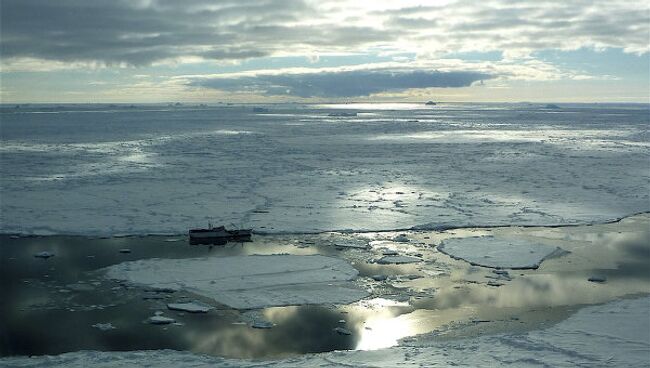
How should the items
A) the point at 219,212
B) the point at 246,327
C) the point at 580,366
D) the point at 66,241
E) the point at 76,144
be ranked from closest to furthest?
the point at 580,366
the point at 246,327
the point at 66,241
the point at 219,212
the point at 76,144

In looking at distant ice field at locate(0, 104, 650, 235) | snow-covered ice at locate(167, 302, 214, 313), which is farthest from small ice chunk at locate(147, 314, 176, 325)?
distant ice field at locate(0, 104, 650, 235)

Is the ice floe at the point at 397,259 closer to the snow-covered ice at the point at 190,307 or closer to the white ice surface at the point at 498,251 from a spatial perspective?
the white ice surface at the point at 498,251

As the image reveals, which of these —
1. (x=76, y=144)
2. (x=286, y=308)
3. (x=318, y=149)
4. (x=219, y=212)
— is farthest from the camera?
(x=76, y=144)

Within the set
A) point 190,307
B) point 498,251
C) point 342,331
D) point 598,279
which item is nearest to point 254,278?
point 190,307

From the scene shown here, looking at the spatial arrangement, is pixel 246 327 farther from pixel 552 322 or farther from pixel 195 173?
pixel 195 173

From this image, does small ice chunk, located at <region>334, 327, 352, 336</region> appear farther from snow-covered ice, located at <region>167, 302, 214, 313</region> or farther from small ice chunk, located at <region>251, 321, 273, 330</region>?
snow-covered ice, located at <region>167, 302, 214, 313</region>

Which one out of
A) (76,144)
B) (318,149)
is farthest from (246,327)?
(76,144)
